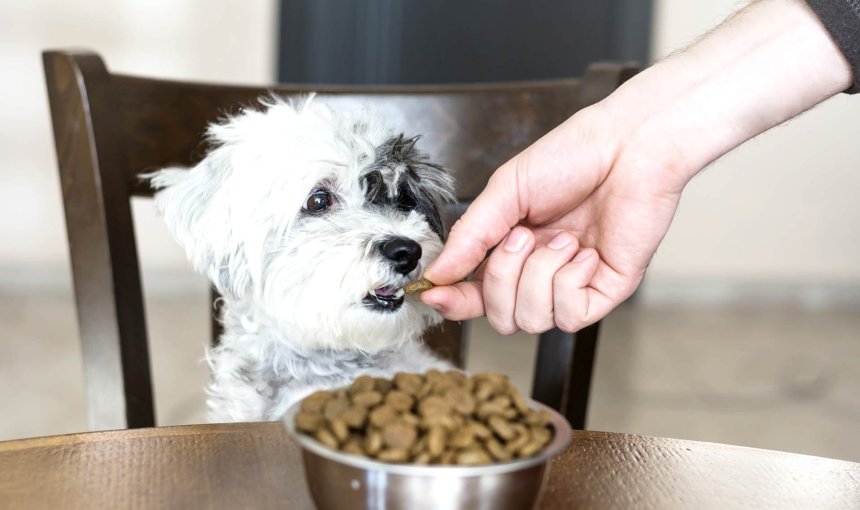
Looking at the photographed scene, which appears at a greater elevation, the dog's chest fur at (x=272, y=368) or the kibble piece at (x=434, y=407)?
the kibble piece at (x=434, y=407)

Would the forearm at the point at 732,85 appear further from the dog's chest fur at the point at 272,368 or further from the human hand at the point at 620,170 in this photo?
the dog's chest fur at the point at 272,368

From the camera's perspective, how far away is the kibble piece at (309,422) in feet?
1.91

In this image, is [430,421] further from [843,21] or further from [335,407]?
[843,21]

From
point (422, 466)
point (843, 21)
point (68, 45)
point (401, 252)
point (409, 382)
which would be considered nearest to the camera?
point (422, 466)

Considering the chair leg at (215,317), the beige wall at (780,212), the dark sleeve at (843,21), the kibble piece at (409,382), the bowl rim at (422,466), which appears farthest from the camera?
the beige wall at (780,212)

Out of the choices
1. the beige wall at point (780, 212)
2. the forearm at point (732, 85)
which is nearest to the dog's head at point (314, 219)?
the forearm at point (732, 85)

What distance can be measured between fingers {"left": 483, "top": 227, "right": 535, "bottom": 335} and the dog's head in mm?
241

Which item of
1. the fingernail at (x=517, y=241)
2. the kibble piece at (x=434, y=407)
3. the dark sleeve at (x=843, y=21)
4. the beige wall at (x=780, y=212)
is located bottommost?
the beige wall at (x=780, y=212)

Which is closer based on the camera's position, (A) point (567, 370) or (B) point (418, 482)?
(B) point (418, 482)

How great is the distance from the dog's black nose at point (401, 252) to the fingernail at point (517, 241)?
277 mm

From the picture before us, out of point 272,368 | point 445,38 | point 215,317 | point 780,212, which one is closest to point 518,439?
point 272,368

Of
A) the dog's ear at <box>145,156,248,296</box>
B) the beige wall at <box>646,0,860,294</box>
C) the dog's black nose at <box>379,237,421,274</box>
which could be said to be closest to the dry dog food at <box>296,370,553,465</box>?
the dog's black nose at <box>379,237,421,274</box>

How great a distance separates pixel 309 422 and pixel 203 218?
0.81 m

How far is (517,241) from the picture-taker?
0.98m
